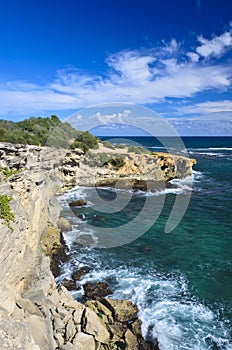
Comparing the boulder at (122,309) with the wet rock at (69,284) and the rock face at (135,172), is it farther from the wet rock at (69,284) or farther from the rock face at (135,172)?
the rock face at (135,172)

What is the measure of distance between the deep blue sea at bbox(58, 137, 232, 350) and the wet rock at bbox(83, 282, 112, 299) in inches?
20.8

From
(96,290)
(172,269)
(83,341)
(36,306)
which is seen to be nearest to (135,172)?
(172,269)

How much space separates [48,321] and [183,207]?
25.8m

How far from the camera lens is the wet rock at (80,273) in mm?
18638

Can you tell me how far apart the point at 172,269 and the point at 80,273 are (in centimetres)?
653

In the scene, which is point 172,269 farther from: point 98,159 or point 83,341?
point 98,159

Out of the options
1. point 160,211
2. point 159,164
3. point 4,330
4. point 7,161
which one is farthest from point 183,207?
point 4,330

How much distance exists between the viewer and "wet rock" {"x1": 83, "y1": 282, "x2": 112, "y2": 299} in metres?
16.8

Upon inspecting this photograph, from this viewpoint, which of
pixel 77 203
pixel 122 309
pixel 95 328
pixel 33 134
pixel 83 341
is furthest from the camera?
pixel 33 134

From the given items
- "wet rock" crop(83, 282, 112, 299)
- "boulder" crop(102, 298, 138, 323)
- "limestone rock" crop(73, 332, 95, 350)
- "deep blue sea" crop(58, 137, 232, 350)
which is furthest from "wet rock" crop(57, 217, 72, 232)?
"limestone rock" crop(73, 332, 95, 350)

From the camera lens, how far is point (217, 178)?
182 ft

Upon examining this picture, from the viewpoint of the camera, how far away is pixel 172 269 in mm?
20203

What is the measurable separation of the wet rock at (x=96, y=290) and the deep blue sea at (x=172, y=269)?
529 mm

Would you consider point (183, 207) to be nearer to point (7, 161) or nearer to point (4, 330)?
point (7, 161)
